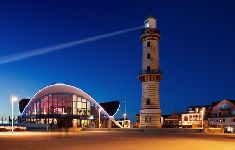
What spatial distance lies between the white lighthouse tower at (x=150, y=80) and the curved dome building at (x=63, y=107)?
19604mm

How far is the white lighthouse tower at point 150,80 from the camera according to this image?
5203 centimetres

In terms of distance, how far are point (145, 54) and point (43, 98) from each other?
94.8ft

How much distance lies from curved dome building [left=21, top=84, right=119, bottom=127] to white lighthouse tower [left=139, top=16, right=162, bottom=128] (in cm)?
1960

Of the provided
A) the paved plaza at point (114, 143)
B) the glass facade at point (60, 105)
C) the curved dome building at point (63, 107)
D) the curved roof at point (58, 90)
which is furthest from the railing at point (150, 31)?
the paved plaza at point (114, 143)

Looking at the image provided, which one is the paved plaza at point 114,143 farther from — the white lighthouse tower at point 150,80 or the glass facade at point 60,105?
the glass facade at point 60,105

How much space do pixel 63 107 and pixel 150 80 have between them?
26582mm

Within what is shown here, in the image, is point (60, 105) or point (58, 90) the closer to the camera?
point (58, 90)

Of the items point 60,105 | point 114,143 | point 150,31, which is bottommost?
point 114,143

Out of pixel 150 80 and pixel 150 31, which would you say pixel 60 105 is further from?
pixel 150 31

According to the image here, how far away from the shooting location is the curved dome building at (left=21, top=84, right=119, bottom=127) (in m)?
71.1

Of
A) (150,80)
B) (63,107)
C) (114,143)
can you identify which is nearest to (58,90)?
(63,107)

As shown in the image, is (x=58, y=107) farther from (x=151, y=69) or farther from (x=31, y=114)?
(x=151, y=69)

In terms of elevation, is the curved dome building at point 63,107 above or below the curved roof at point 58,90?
below

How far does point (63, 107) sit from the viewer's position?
2830 inches
